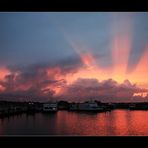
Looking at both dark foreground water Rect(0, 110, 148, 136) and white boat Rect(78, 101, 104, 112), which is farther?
white boat Rect(78, 101, 104, 112)

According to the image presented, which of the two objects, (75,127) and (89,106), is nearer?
(75,127)

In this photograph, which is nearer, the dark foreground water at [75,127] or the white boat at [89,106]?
the dark foreground water at [75,127]

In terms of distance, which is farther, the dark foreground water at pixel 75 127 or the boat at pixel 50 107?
the boat at pixel 50 107

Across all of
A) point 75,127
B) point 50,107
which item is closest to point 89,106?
point 50,107

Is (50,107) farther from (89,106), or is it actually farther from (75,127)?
(75,127)

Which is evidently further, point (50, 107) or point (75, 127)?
point (50, 107)
